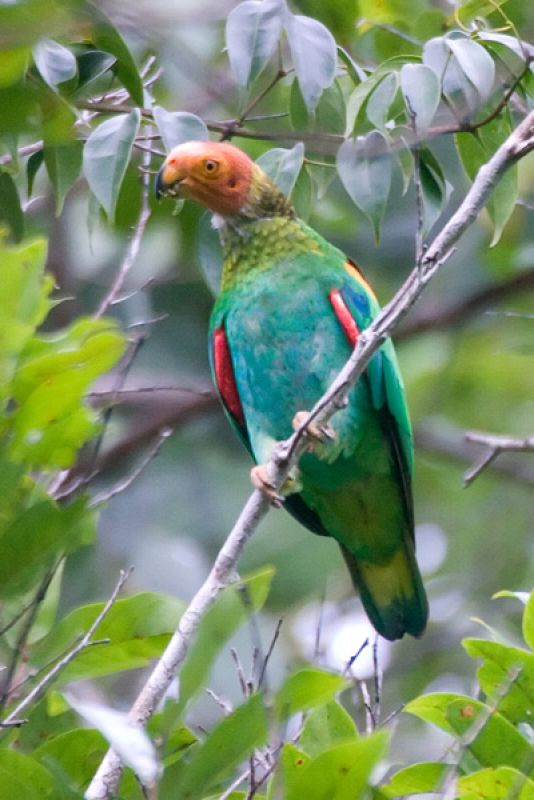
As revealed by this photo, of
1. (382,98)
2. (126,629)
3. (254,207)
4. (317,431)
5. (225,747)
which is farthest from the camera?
(254,207)

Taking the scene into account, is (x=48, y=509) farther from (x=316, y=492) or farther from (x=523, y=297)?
(x=523, y=297)

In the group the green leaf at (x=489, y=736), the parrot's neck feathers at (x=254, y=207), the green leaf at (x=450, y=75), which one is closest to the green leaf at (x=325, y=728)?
the green leaf at (x=489, y=736)

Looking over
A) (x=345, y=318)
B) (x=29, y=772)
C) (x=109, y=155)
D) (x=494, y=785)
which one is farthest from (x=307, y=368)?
(x=29, y=772)

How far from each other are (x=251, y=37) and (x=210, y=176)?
1194 mm

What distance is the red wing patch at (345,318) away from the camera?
13.8 ft

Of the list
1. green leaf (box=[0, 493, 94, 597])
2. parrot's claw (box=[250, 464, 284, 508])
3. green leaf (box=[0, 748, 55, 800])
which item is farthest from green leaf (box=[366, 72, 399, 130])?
green leaf (box=[0, 748, 55, 800])

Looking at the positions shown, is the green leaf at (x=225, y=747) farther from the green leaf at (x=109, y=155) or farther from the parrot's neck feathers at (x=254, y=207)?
the parrot's neck feathers at (x=254, y=207)

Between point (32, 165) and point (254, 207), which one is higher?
point (32, 165)

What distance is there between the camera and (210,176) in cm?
426

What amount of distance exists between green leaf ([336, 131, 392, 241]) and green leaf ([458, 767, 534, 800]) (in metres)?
1.40

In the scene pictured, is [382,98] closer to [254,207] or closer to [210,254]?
[210,254]

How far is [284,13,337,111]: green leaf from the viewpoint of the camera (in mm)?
3059

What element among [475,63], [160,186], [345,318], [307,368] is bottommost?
[307,368]

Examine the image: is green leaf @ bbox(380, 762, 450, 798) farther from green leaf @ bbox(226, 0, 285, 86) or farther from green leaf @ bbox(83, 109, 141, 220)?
green leaf @ bbox(226, 0, 285, 86)
